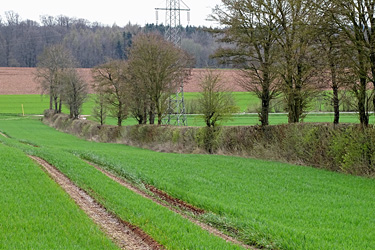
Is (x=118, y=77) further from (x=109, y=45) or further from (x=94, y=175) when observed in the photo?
(x=109, y=45)

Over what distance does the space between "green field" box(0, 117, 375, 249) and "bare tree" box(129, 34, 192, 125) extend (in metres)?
22.2

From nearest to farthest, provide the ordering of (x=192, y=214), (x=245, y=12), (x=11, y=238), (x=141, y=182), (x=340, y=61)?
(x=11, y=238), (x=192, y=214), (x=141, y=182), (x=340, y=61), (x=245, y=12)

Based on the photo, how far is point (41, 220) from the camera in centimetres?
861

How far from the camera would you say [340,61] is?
1888 centimetres

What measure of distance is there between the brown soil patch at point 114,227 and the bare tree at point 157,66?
99.2 feet

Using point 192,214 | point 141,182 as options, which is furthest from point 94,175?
point 192,214

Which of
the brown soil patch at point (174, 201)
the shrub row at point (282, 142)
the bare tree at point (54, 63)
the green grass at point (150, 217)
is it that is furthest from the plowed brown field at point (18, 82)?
the green grass at point (150, 217)

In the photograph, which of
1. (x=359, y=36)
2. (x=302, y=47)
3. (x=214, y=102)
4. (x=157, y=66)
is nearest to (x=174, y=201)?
(x=359, y=36)

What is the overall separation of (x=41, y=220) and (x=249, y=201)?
639cm

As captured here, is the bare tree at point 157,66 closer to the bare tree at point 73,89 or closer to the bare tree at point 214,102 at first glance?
the bare tree at point 214,102

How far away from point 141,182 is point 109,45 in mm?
141580

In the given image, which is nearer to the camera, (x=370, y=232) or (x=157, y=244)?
(x=157, y=244)

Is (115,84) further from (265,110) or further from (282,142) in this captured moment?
(282,142)

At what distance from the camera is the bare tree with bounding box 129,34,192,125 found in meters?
42.6
